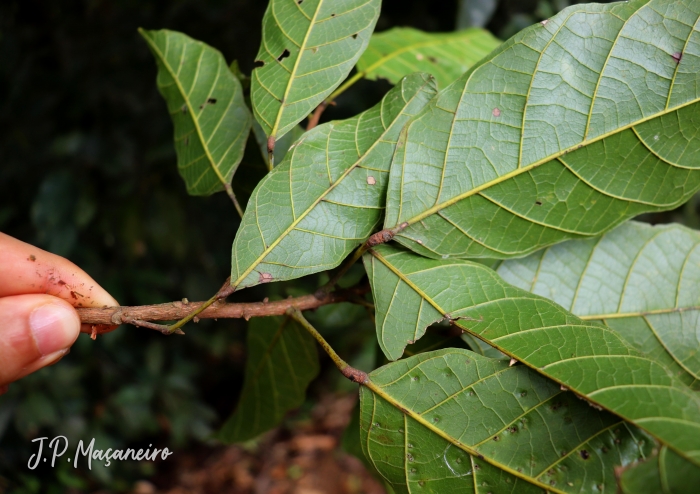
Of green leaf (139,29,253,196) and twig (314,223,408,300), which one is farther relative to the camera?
green leaf (139,29,253,196)

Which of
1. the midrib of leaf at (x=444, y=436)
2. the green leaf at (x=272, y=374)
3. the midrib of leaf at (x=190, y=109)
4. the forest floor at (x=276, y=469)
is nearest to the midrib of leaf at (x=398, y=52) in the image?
the midrib of leaf at (x=190, y=109)

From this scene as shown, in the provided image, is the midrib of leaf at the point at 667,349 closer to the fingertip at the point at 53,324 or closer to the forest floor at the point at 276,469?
the fingertip at the point at 53,324

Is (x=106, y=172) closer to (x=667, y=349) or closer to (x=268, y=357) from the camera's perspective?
(x=268, y=357)

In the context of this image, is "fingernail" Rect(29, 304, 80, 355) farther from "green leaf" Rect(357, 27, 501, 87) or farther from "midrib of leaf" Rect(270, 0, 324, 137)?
"green leaf" Rect(357, 27, 501, 87)

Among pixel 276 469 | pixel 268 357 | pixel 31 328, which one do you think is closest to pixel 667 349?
pixel 268 357

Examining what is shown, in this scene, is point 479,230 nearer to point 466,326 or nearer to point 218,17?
point 466,326

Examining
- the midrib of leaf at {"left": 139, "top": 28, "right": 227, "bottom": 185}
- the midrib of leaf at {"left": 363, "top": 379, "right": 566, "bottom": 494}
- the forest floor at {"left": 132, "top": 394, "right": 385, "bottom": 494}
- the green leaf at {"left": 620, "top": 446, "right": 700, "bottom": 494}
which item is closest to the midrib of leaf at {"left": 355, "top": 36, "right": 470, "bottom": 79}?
the midrib of leaf at {"left": 139, "top": 28, "right": 227, "bottom": 185}

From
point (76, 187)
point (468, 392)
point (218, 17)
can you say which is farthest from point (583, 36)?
point (76, 187)
